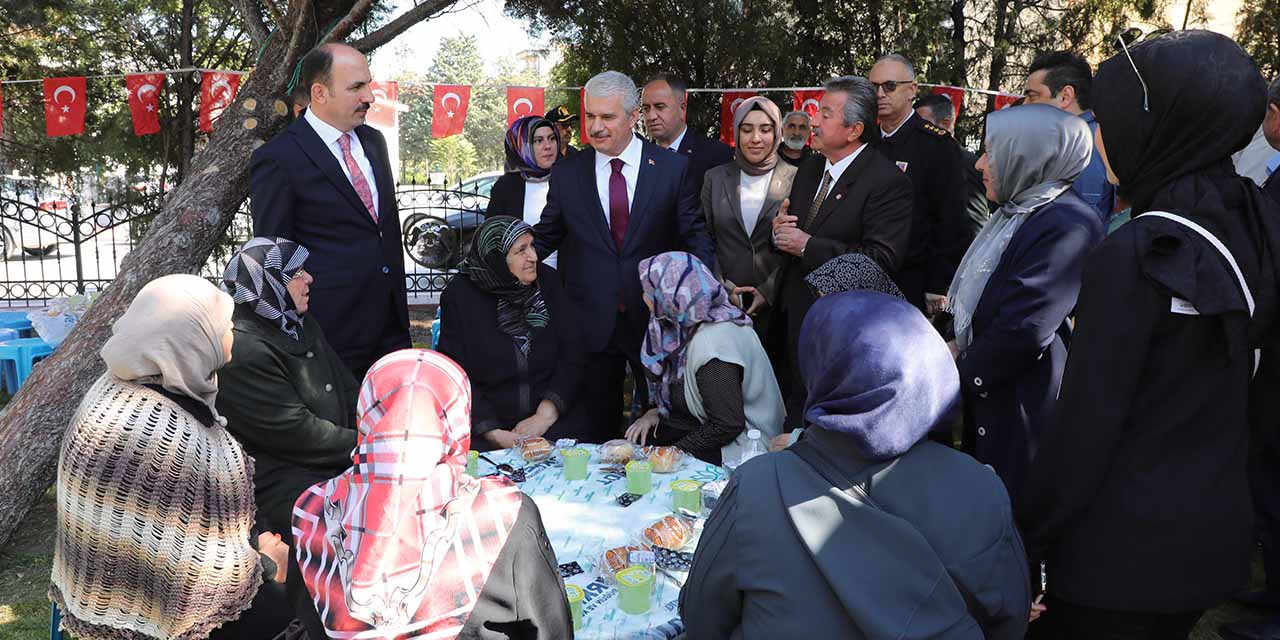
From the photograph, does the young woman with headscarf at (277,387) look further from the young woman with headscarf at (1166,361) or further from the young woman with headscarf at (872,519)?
the young woman with headscarf at (1166,361)

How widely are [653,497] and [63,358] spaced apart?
359cm

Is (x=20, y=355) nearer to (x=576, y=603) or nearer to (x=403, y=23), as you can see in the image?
(x=403, y=23)

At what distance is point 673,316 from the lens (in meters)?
3.34

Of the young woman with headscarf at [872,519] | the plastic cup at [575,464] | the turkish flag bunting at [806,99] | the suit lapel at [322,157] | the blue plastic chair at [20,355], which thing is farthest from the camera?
the turkish flag bunting at [806,99]

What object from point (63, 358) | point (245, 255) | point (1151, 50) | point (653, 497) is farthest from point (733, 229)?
point (63, 358)

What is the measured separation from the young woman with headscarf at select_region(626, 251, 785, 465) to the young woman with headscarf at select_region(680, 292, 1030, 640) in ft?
5.13

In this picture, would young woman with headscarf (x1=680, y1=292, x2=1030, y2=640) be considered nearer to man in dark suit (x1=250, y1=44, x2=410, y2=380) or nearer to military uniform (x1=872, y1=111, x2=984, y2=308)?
man in dark suit (x1=250, y1=44, x2=410, y2=380)

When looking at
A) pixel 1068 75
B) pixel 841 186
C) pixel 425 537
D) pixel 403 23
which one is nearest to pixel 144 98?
pixel 403 23

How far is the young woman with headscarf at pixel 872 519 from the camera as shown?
4.42 feet

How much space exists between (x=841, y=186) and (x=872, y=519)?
8.61 feet

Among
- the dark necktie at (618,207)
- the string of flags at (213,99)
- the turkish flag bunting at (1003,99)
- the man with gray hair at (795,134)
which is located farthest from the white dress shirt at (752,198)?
the turkish flag bunting at (1003,99)

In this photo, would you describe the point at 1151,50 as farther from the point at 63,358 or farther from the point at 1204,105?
the point at 63,358

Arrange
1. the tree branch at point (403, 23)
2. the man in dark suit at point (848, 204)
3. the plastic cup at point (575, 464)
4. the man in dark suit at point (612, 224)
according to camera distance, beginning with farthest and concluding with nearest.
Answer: the tree branch at point (403, 23) < the man in dark suit at point (612, 224) < the man in dark suit at point (848, 204) < the plastic cup at point (575, 464)

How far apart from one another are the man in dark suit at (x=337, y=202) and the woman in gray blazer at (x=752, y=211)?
158 centimetres
